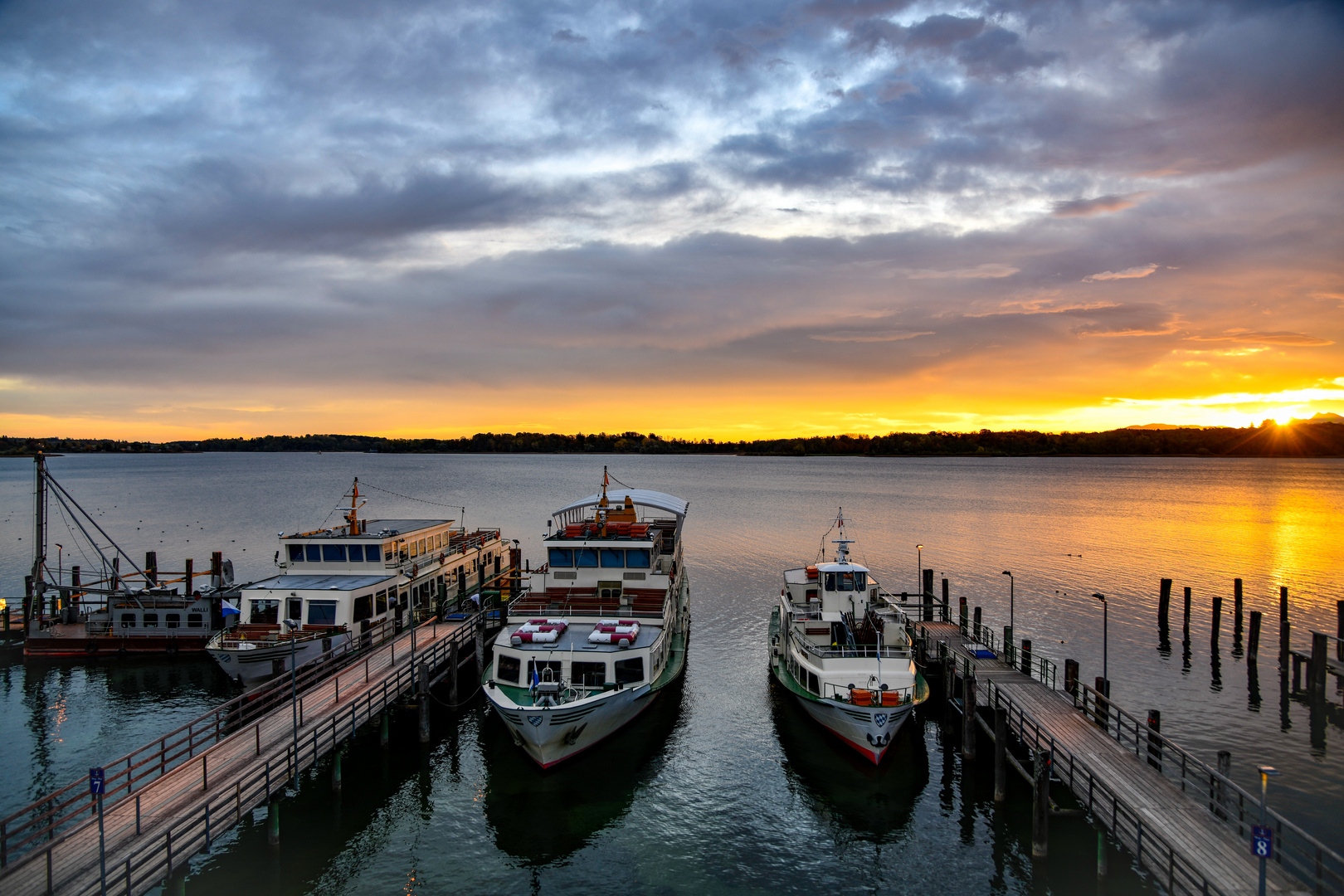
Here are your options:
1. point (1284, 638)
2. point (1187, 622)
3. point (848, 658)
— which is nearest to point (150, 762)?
point (848, 658)

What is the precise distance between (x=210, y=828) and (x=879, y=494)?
142 m

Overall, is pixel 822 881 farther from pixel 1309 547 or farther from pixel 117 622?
pixel 1309 547

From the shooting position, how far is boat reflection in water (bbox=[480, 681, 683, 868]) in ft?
71.0

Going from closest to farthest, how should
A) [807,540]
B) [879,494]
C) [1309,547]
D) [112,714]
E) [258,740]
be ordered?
[258,740] → [112,714] → [1309,547] → [807,540] → [879,494]

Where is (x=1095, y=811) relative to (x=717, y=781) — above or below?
above

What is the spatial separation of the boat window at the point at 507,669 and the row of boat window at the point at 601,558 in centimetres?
831

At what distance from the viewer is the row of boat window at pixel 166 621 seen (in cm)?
3884

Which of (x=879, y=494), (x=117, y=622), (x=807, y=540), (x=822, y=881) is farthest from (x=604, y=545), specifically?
(x=879, y=494)

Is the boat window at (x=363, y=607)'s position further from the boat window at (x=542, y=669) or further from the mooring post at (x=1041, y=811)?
the mooring post at (x=1041, y=811)

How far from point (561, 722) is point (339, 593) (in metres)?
15.3

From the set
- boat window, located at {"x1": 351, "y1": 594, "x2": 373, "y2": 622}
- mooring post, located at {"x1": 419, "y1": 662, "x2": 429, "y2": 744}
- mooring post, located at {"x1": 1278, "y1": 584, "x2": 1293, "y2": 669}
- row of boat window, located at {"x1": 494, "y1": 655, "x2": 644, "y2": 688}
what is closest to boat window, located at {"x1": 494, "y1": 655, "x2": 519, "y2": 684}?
row of boat window, located at {"x1": 494, "y1": 655, "x2": 644, "y2": 688}

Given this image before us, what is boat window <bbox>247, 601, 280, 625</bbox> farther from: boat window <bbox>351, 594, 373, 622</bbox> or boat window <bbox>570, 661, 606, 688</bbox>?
boat window <bbox>570, 661, 606, 688</bbox>

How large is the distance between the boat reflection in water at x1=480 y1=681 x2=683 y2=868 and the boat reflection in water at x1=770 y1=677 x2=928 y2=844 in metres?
5.35

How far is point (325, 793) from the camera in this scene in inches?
939
